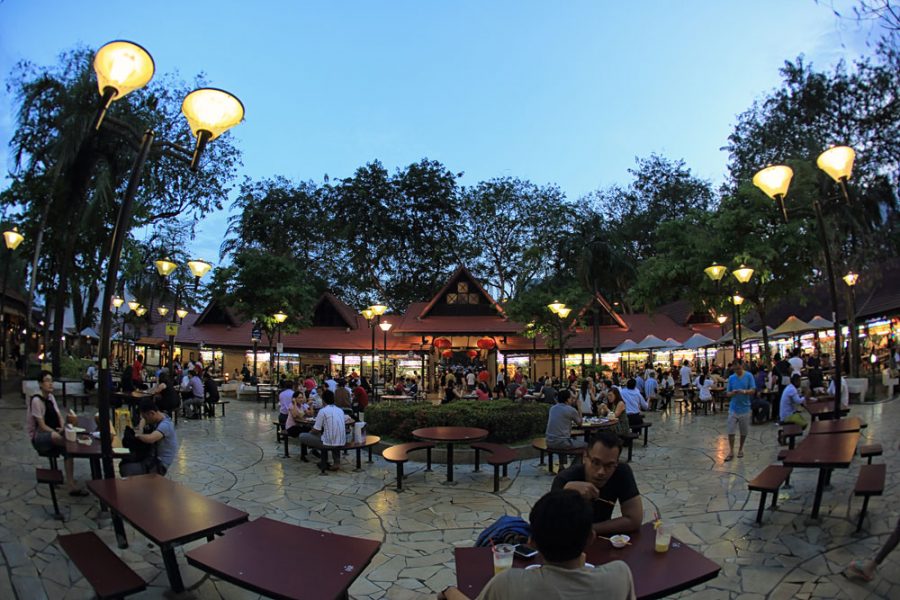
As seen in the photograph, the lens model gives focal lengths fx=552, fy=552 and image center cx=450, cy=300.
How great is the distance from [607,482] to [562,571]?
1.92 meters

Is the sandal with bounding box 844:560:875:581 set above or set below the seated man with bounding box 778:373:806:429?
below

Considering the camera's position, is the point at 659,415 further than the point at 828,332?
No

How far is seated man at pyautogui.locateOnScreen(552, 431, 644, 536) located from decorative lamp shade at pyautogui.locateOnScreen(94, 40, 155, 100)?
4.93 meters

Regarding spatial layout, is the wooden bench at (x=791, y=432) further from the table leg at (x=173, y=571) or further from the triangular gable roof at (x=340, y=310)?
the triangular gable roof at (x=340, y=310)

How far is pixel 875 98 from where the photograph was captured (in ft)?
74.4

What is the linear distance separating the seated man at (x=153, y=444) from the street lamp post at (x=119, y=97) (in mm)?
771

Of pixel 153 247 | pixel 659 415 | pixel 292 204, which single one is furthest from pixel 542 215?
pixel 153 247

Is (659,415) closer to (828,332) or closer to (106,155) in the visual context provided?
(828,332)

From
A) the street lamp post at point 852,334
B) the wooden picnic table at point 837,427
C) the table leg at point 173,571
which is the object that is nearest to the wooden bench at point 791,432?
the wooden picnic table at point 837,427

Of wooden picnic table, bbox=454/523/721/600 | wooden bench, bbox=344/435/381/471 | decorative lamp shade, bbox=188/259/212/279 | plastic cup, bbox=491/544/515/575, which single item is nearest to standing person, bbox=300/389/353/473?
wooden bench, bbox=344/435/381/471

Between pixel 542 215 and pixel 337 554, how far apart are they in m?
34.0

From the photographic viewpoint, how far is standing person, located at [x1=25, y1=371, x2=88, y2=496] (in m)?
7.03

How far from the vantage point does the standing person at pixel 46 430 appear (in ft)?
23.1

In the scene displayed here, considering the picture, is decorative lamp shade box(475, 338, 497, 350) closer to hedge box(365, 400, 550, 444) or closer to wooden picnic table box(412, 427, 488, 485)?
hedge box(365, 400, 550, 444)
